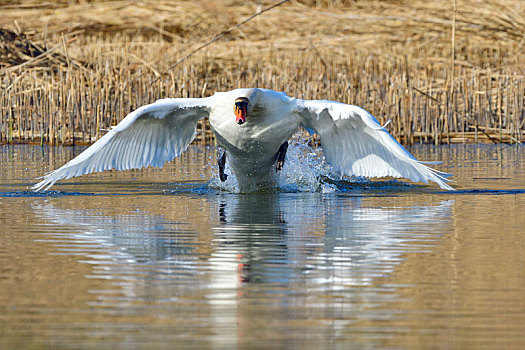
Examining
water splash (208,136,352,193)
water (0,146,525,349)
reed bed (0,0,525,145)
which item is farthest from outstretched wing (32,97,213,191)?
reed bed (0,0,525,145)

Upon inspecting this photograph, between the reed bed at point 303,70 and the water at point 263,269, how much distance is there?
27.1 feet

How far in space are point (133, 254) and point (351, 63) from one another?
1615cm

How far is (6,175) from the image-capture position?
12.6 metres

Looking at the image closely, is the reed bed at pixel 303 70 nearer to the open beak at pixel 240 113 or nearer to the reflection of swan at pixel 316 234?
the open beak at pixel 240 113

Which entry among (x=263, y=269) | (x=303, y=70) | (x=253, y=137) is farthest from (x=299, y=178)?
(x=303, y=70)

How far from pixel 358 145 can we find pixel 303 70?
1040cm

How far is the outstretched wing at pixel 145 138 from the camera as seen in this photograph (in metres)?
10.1

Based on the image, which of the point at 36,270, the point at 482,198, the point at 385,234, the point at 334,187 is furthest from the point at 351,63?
the point at 36,270

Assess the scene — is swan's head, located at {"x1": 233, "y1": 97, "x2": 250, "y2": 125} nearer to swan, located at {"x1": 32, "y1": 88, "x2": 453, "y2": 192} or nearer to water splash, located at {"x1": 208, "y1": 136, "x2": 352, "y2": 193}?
swan, located at {"x1": 32, "y1": 88, "x2": 453, "y2": 192}

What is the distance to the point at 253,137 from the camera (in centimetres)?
1045

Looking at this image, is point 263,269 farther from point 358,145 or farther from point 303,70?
point 303,70

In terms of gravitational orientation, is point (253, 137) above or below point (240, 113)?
below

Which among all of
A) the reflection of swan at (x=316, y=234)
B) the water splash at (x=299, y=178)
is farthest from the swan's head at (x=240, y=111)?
the water splash at (x=299, y=178)

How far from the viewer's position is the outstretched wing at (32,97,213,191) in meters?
10.1
